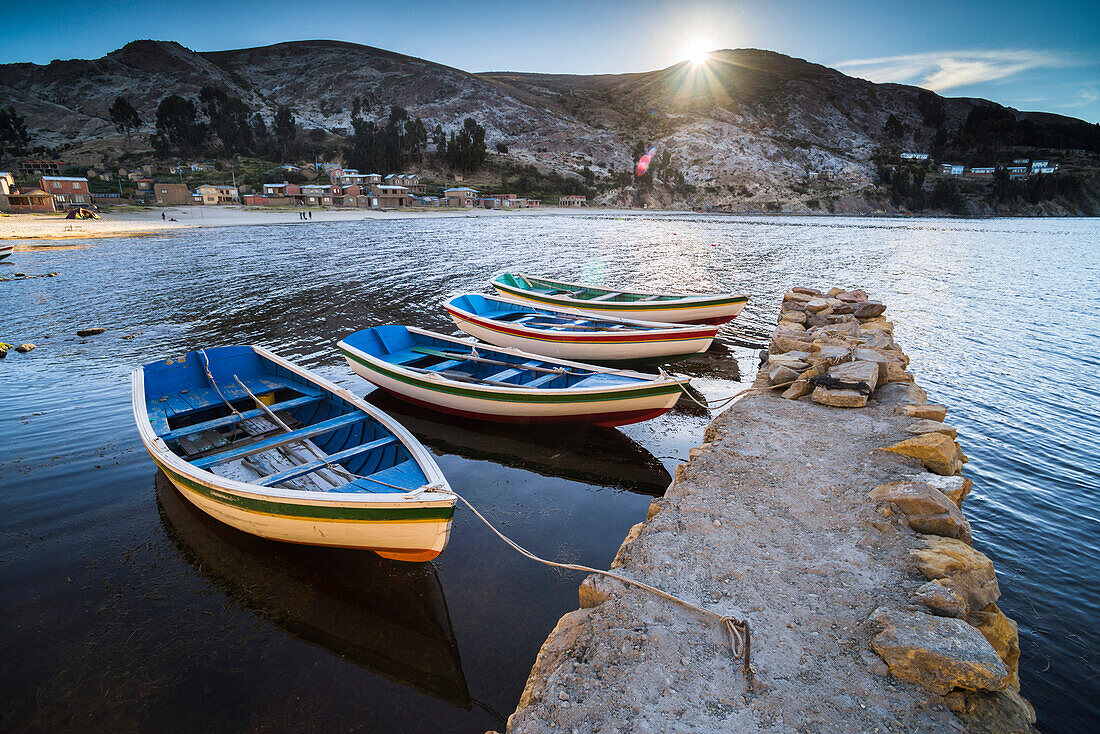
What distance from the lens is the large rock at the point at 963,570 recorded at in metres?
4.10

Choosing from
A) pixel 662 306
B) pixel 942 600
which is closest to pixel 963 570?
pixel 942 600

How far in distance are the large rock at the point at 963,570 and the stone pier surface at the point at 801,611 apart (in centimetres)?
1

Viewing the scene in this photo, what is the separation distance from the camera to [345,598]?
5852mm

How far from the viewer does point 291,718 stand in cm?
446

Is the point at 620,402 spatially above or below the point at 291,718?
above

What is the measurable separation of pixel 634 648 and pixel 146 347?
17110mm

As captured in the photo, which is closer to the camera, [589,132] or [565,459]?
[565,459]

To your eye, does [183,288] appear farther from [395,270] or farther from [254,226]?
[254,226]

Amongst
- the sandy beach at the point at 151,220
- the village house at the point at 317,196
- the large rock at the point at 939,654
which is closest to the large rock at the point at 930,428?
the large rock at the point at 939,654

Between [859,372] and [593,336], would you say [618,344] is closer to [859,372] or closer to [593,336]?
[593,336]

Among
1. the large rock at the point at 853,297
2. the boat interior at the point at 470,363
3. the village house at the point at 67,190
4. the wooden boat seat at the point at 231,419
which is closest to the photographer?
the wooden boat seat at the point at 231,419

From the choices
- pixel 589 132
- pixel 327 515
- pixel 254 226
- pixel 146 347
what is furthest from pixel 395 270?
pixel 589 132

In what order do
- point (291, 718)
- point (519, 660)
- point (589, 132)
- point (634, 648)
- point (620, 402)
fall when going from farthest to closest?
point (589, 132), point (620, 402), point (519, 660), point (291, 718), point (634, 648)

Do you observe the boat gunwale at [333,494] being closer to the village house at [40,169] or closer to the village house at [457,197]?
the village house at [457,197]
